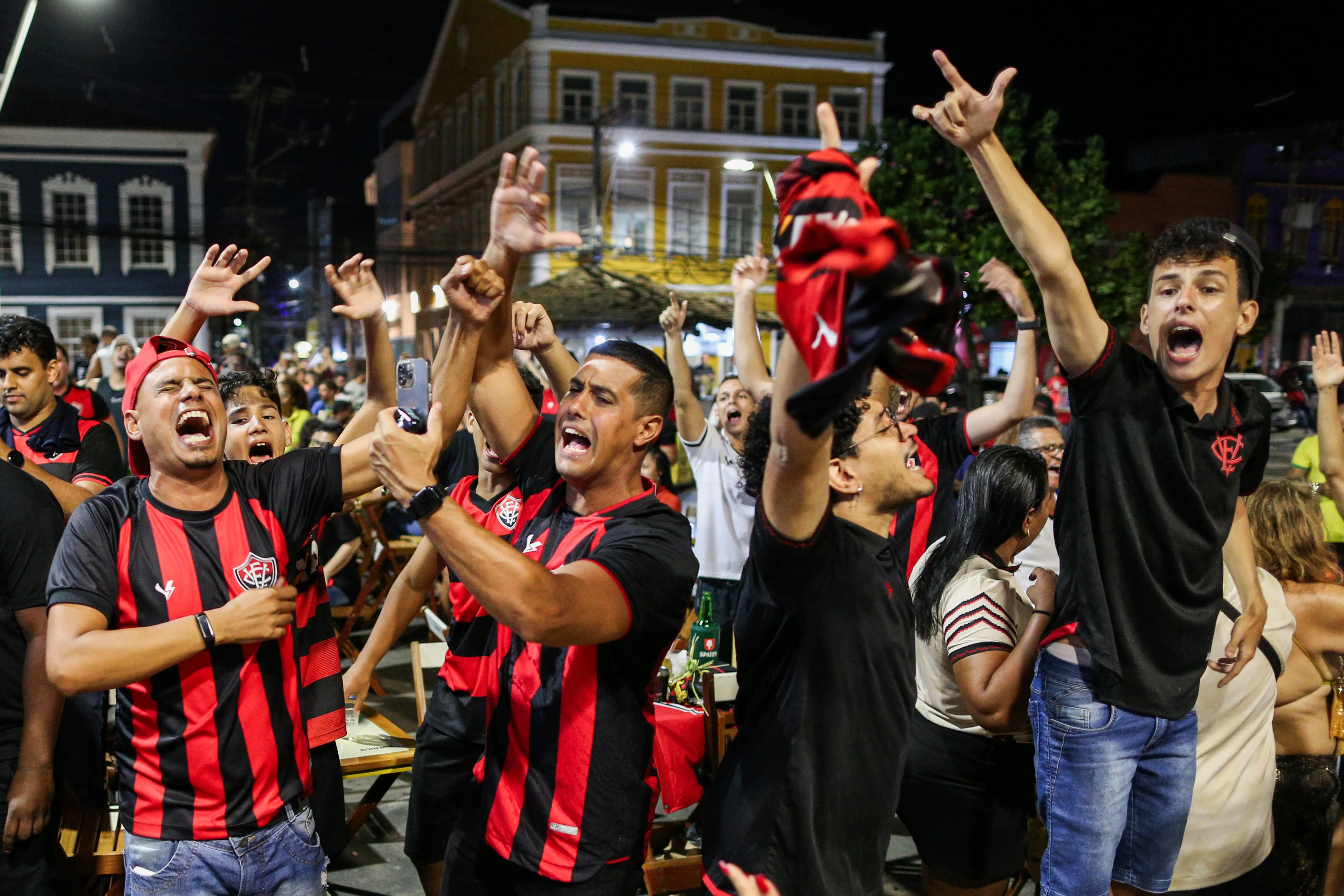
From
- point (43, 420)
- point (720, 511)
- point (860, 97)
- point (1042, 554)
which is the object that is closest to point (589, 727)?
point (1042, 554)

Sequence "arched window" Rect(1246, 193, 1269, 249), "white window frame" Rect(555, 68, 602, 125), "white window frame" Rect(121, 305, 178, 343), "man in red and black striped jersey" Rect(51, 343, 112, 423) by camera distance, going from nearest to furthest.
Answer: "man in red and black striped jersey" Rect(51, 343, 112, 423)
"white window frame" Rect(555, 68, 602, 125)
"white window frame" Rect(121, 305, 178, 343)
"arched window" Rect(1246, 193, 1269, 249)

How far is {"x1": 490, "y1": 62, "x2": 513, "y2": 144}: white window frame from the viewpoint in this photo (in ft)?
110

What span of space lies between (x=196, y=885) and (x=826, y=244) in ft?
7.26

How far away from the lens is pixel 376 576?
756cm

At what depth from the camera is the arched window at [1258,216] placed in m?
35.6

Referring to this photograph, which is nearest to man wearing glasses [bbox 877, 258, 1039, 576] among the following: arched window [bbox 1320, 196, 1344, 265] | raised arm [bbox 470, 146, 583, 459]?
raised arm [bbox 470, 146, 583, 459]

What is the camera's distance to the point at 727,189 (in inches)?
1305

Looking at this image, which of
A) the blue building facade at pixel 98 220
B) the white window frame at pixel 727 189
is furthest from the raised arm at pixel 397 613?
the blue building facade at pixel 98 220

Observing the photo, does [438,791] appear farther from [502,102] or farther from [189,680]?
[502,102]

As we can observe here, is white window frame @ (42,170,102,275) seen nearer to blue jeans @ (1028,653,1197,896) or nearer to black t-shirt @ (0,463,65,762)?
black t-shirt @ (0,463,65,762)

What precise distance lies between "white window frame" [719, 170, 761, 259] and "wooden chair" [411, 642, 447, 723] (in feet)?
94.9

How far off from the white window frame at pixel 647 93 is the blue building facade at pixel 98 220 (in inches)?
558

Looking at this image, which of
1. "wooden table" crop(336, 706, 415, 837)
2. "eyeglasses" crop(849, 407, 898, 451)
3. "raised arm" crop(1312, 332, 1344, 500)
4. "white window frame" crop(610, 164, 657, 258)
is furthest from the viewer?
"white window frame" crop(610, 164, 657, 258)

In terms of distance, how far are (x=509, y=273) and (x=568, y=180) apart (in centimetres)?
3026
